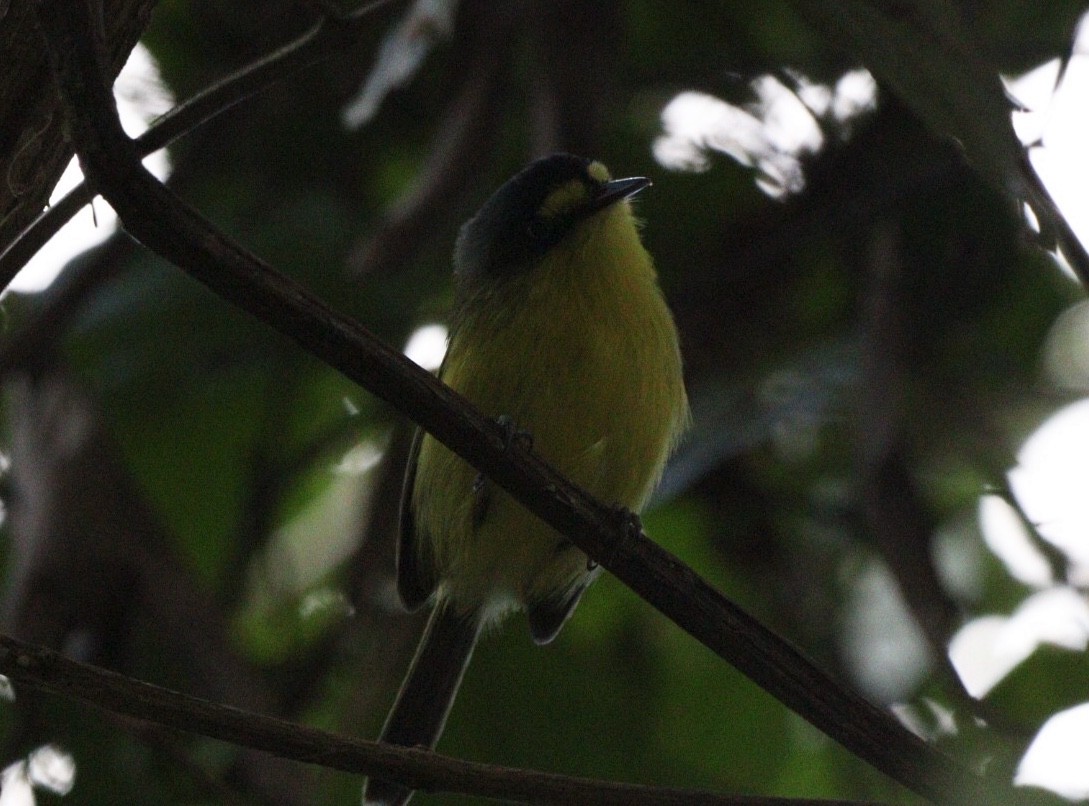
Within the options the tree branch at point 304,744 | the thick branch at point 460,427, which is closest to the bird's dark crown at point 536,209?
the thick branch at point 460,427

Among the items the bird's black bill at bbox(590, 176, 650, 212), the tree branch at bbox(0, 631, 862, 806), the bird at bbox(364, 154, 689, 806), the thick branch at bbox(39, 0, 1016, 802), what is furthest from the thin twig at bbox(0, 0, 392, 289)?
the bird's black bill at bbox(590, 176, 650, 212)

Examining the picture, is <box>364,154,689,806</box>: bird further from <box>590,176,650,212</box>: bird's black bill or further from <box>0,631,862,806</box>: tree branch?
<box>0,631,862,806</box>: tree branch

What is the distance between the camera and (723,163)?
411cm

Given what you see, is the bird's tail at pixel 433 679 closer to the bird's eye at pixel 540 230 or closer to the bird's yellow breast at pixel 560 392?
the bird's yellow breast at pixel 560 392

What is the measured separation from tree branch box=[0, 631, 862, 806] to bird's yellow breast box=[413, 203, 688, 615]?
1312mm

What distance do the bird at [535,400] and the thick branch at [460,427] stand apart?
38.8 inches

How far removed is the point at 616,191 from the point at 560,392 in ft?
1.81

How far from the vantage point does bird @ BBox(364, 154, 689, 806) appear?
3012 mm

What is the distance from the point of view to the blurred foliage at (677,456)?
3305 millimetres

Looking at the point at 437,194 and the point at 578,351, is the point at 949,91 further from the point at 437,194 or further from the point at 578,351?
the point at 437,194

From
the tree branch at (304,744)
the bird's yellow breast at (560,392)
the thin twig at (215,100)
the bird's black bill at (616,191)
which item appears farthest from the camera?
the bird's black bill at (616,191)

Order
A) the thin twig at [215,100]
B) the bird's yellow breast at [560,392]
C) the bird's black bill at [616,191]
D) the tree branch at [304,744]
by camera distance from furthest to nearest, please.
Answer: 1. the bird's black bill at [616,191]
2. the bird's yellow breast at [560,392]
3. the thin twig at [215,100]
4. the tree branch at [304,744]

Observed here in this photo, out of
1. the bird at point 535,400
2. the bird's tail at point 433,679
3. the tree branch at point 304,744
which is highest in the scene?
the bird at point 535,400

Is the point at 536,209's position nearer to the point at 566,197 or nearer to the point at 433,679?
the point at 566,197
